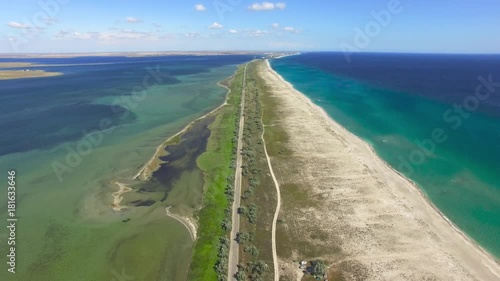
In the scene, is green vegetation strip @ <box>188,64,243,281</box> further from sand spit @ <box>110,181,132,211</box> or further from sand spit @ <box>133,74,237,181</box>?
sand spit @ <box>110,181,132,211</box>

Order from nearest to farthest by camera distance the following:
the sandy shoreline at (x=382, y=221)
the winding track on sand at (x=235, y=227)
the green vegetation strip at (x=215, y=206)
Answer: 1. the sandy shoreline at (x=382, y=221)
2. the winding track on sand at (x=235, y=227)
3. the green vegetation strip at (x=215, y=206)

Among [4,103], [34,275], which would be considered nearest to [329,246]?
[34,275]

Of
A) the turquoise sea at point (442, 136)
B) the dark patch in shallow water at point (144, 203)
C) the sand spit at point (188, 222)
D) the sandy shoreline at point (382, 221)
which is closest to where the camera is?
the sandy shoreline at point (382, 221)

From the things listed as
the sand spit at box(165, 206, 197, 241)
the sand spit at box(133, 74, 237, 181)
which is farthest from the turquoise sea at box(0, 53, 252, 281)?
the sand spit at box(133, 74, 237, 181)

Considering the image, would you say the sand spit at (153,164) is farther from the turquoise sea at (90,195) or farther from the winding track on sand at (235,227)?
the winding track on sand at (235,227)

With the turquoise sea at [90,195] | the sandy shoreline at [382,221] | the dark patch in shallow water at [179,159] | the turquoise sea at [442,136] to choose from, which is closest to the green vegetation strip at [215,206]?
the turquoise sea at [90,195]

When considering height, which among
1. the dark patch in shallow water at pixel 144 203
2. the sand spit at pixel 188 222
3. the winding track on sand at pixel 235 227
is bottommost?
the sand spit at pixel 188 222

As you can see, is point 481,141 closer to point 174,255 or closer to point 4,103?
point 174,255
